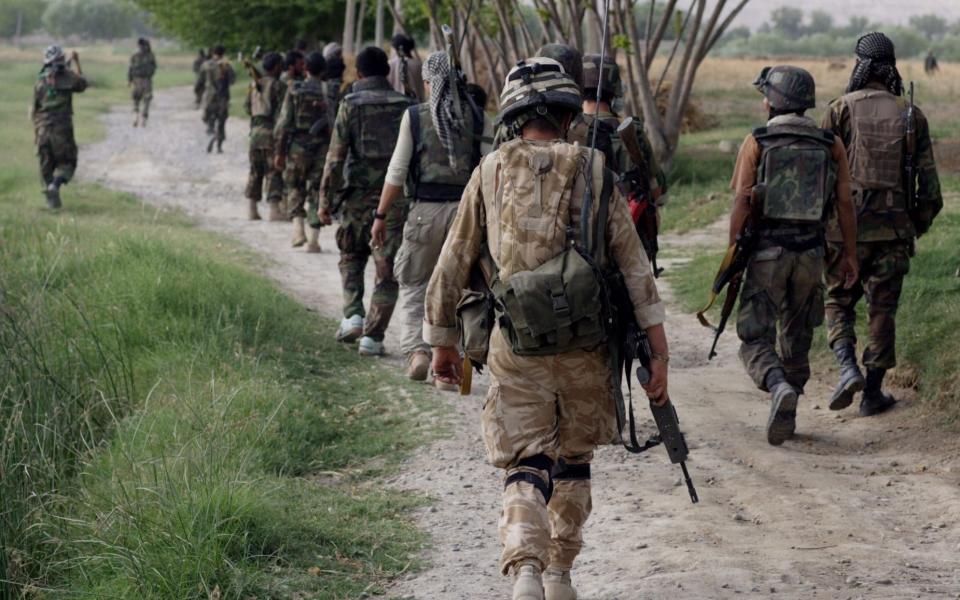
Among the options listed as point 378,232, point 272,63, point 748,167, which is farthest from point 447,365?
point 272,63

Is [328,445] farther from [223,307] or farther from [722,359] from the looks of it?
[722,359]

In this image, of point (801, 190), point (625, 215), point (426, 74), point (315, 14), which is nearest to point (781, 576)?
point (625, 215)

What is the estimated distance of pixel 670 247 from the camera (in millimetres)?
13508

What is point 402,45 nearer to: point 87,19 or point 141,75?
point 141,75

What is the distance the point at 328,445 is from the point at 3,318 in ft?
5.97

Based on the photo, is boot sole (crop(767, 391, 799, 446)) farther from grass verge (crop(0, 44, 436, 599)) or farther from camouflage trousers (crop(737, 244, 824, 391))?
grass verge (crop(0, 44, 436, 599))

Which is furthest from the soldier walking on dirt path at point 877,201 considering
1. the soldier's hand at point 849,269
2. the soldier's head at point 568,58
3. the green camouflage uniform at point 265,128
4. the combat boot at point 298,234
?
the green camouflage uniform at point 265,128

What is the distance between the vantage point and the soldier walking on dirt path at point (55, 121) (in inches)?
631

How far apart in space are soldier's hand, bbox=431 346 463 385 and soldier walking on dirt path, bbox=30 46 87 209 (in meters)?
12.3

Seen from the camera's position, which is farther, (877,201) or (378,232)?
(378,232)

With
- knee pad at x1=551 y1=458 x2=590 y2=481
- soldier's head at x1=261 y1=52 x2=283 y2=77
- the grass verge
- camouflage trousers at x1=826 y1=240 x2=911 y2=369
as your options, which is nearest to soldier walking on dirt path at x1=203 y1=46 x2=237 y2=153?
soldier's head at x1=261 y1=52 x2=283 y2=77

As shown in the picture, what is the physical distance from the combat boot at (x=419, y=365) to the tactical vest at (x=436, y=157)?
0.88 metres

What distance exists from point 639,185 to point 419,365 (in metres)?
1.61

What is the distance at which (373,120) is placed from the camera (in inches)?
344
